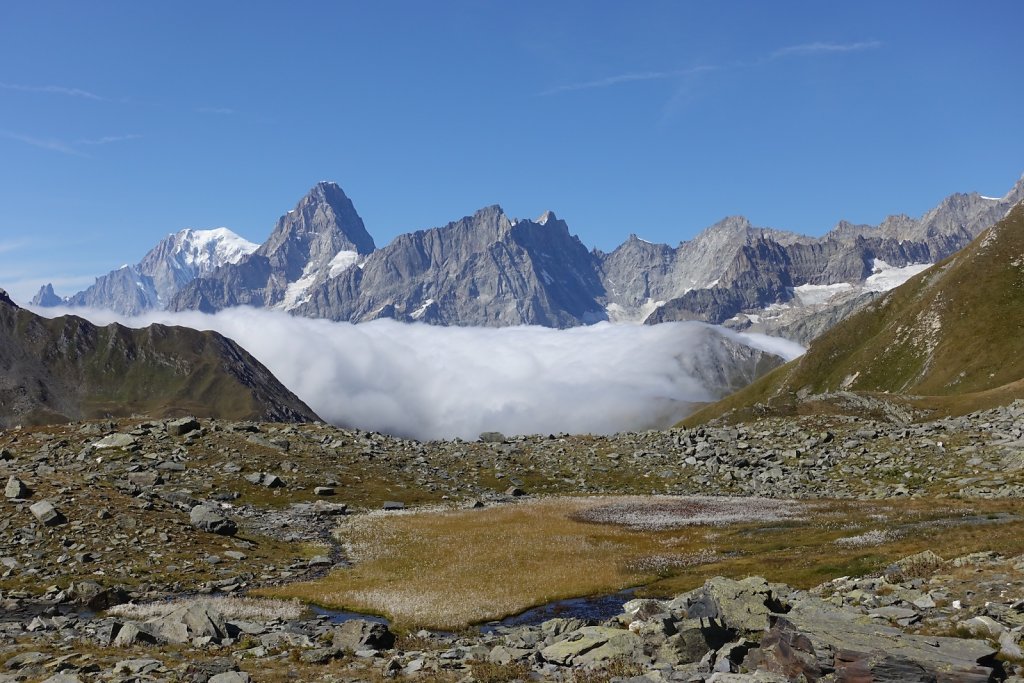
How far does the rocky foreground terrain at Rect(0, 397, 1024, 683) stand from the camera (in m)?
20.4

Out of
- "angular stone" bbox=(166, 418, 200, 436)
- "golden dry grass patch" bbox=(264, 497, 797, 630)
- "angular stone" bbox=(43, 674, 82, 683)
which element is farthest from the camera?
"angular stone" bbox=(166, 418, 200, 436)

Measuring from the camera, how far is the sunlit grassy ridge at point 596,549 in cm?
3494

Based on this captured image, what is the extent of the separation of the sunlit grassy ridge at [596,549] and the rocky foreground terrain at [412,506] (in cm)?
292

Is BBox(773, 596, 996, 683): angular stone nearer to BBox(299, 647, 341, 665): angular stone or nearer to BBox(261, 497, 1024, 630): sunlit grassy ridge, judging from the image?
BBox(299, 647, 341, 665): angular stone

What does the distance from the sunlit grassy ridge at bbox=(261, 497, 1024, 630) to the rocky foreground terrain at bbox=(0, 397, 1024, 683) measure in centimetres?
292

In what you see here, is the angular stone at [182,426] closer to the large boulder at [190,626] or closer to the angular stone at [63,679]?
the large boulder at [190,626]

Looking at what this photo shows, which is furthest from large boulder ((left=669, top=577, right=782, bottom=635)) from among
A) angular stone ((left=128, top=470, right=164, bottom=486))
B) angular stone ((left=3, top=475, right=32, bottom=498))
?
angular stone ((left=128, top=470, right=164, bottom=486))

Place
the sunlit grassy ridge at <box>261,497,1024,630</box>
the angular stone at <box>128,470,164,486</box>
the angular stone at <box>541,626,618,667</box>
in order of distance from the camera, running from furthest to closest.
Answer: the angular stone at <box>128,470,164,486</box> → the sunlit grassy ridge at <box>261,497,1024,630</box> → the angular stone at <box>541,626,618,667</box>

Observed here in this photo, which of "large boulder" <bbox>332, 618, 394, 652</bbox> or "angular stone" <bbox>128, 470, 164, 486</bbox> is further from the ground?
"angular stone" <bbox>128, 470, 164, 486</bbox>

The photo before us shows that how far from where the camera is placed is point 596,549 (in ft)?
155

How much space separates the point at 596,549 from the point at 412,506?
26.6m

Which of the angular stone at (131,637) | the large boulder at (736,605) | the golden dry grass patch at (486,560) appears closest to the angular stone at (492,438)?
the golden dry grass patch at (486,560)

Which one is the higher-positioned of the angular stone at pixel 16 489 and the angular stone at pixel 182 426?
the angular stone at pixel 182 426

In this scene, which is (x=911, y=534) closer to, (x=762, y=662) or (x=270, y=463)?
(x=762, y=662)
